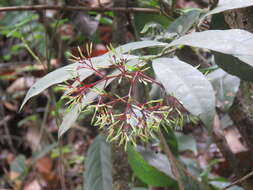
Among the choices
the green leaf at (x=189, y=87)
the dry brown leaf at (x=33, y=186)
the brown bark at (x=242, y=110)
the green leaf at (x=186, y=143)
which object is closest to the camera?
the green leaf at (x=189, y=87)

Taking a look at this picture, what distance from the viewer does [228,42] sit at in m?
0.47

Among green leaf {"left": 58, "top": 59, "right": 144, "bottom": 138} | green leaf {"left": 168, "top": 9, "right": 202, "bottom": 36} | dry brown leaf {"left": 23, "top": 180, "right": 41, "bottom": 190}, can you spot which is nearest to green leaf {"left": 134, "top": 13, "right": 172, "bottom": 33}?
green leaf {"left": 168, "top": 9, "right": 202, "bottom": 36}

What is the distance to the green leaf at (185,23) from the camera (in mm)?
746

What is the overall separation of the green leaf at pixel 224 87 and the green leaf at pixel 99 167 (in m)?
0.34

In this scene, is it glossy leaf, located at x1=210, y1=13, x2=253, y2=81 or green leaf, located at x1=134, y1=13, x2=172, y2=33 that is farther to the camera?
green leaf, located at x1=134, y1=13, x2=172, y2=33

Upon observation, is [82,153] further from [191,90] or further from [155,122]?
[191,90]

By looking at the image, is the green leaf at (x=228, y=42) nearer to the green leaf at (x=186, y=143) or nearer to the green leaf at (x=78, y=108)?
the green leaf at (x=78, y=108)

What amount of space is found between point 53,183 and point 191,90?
1.72 m

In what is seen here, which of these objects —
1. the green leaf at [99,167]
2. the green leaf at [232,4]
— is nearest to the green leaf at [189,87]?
the green leaf at [232,4]

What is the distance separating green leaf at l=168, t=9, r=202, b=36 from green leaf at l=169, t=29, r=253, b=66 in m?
0.24

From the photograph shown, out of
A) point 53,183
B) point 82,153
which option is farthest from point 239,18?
point 53,183

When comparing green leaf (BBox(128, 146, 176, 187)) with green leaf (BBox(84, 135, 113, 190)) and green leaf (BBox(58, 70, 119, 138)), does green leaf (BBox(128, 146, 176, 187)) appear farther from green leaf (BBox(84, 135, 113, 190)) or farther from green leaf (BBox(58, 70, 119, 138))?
green leaf (BBox(58, 70, 119, 138))

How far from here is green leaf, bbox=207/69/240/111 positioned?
0.82 metres

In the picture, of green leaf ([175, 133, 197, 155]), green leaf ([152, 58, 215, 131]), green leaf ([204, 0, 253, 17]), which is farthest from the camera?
green leaf ([175, 133, 197, 155])
